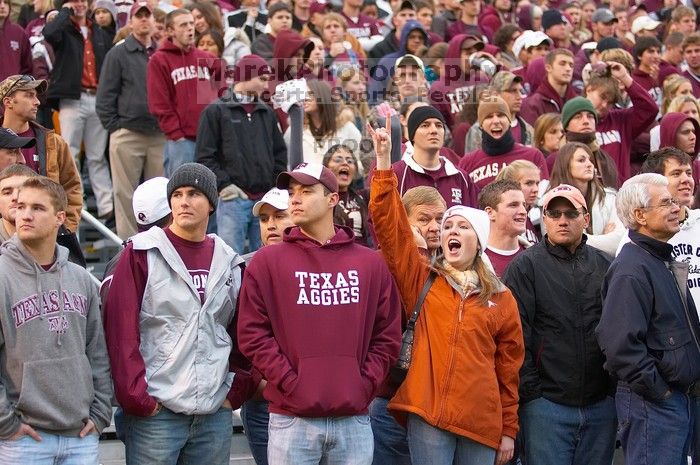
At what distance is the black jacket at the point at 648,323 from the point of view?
6305 millimetres

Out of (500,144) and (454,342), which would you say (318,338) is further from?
(500,144)

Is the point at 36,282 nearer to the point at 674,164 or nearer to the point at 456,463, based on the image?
the point at 456,463

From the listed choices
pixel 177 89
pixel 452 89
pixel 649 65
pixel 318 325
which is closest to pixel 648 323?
pixel 318 325

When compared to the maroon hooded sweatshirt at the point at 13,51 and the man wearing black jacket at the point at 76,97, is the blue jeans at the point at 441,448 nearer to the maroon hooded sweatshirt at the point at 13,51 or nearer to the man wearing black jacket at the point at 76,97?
the man wearing black jacket at the point at 76,97

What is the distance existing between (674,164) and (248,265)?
10.7ft

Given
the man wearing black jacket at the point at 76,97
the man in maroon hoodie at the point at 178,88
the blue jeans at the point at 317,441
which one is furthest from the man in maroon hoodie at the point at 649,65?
the blue jeans at the point at 317,441

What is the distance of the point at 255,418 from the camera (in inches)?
261

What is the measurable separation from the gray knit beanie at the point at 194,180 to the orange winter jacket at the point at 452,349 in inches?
32.0

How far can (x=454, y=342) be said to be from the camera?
6.16 meters

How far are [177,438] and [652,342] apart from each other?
2.44m

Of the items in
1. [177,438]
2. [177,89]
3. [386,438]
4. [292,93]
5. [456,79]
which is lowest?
[386,438]

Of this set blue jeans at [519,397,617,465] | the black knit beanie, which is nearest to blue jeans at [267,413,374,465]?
blue jeans at [519,397,617,465]

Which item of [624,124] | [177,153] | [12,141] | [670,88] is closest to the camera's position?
[12,141]

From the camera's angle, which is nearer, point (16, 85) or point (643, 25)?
point (16, 85)
